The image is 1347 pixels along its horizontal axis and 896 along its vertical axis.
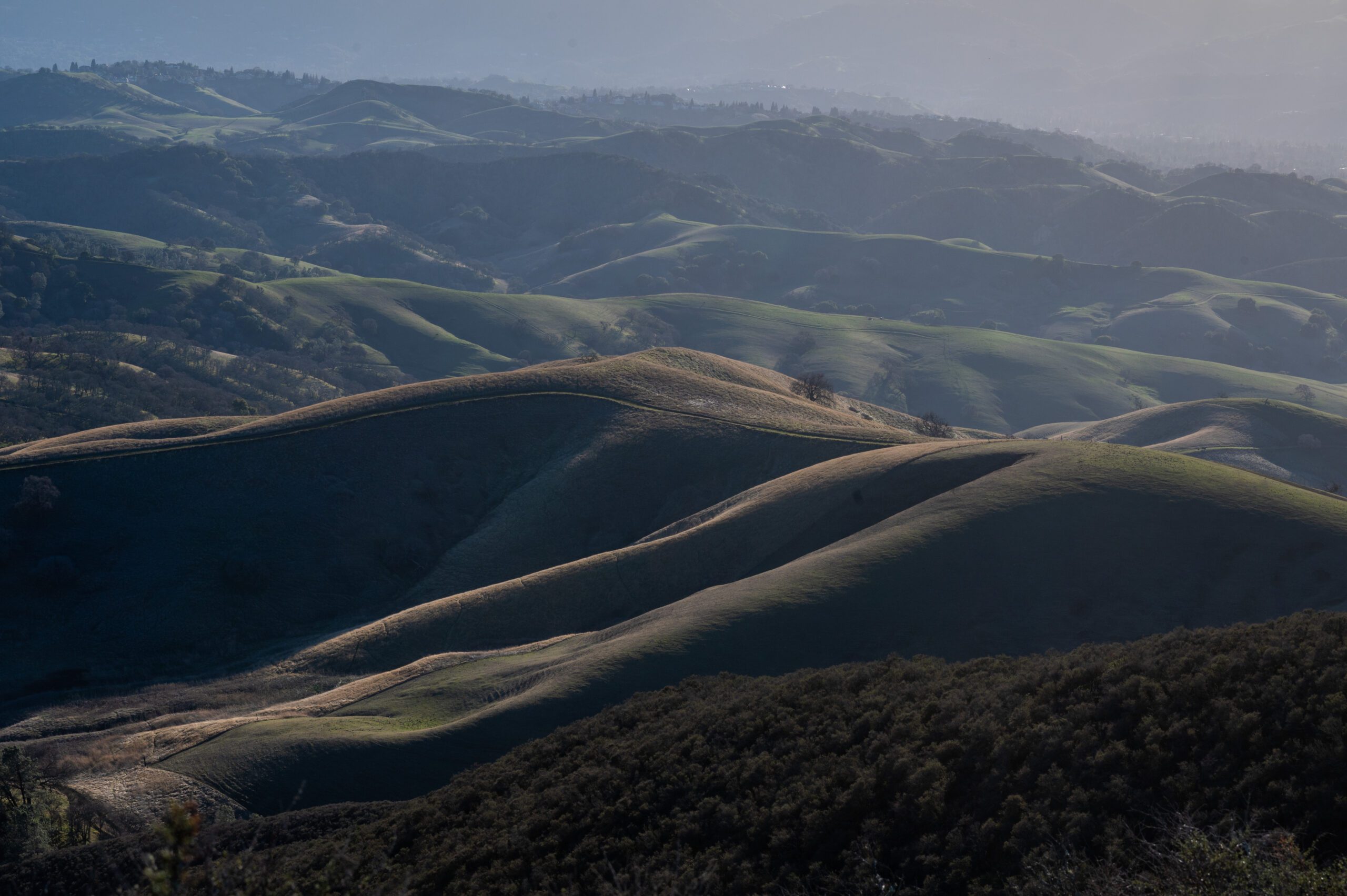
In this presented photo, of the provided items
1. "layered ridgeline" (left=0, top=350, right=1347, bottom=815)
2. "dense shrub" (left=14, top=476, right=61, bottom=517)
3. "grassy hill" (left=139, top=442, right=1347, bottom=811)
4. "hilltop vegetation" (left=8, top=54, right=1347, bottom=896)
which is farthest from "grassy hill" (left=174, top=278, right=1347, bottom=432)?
"grassy hill" (left=139, top=442, right=1347, bottom=811)

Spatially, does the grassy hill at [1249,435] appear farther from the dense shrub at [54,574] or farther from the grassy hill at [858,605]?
the dense shrub at [54,574]

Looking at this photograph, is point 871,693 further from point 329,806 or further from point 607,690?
point 329,806

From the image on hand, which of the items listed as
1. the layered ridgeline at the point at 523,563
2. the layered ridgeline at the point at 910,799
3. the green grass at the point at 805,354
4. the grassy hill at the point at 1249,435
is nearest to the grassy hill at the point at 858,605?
the layered ridgeline at the point at 523,563

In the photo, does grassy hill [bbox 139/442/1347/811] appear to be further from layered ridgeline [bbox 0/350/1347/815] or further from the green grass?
the green grass

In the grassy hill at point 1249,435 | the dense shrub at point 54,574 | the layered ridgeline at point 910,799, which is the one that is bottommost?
the dense shrub at point 54,574

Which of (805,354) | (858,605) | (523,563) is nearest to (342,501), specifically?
(523,563)

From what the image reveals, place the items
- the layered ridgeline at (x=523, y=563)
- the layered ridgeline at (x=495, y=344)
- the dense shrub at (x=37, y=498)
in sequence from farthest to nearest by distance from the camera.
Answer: the layered ridgeline at (x=495, y=344) < the dense shrub at (x=37, y=498) < the layered ridgeline at (x=523, y=563)

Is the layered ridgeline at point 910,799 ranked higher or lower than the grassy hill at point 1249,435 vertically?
higher
